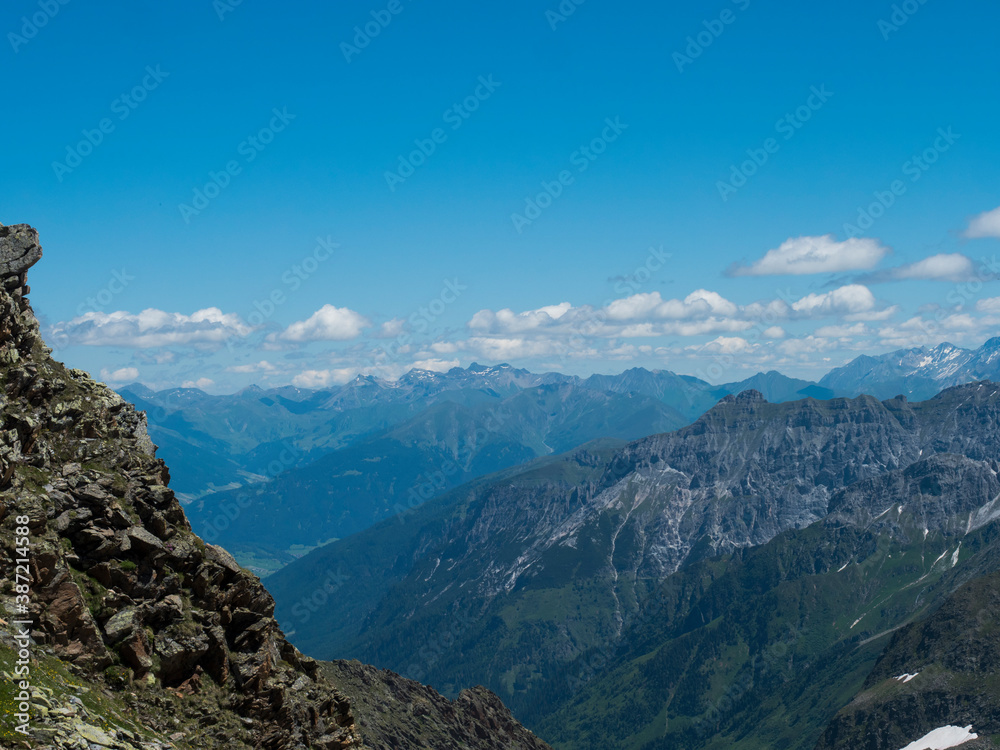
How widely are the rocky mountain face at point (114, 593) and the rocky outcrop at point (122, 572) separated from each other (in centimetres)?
10

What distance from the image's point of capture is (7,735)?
38.0 m

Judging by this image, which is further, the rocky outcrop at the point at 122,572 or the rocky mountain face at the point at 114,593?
the rocky outcrop at the point at 122,572

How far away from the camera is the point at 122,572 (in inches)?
2175

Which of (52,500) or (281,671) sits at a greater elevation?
(52,500)

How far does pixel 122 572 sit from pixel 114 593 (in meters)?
1.67

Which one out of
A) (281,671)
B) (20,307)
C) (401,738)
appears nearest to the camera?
(20,307)

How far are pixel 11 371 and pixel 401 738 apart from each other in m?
146

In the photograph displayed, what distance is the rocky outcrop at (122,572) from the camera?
5125cm

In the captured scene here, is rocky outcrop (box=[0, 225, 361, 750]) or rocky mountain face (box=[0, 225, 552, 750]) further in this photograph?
rocky outcrop (box=[0, 225, 361, 750])

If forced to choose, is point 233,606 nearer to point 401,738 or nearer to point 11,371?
point 11,371

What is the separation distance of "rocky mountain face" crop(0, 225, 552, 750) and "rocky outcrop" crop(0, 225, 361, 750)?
0.10 metres

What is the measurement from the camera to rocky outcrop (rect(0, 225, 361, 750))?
2018 inches

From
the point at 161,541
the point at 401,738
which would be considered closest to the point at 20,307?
the point at 161,541

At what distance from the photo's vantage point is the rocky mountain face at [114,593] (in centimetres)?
4869
